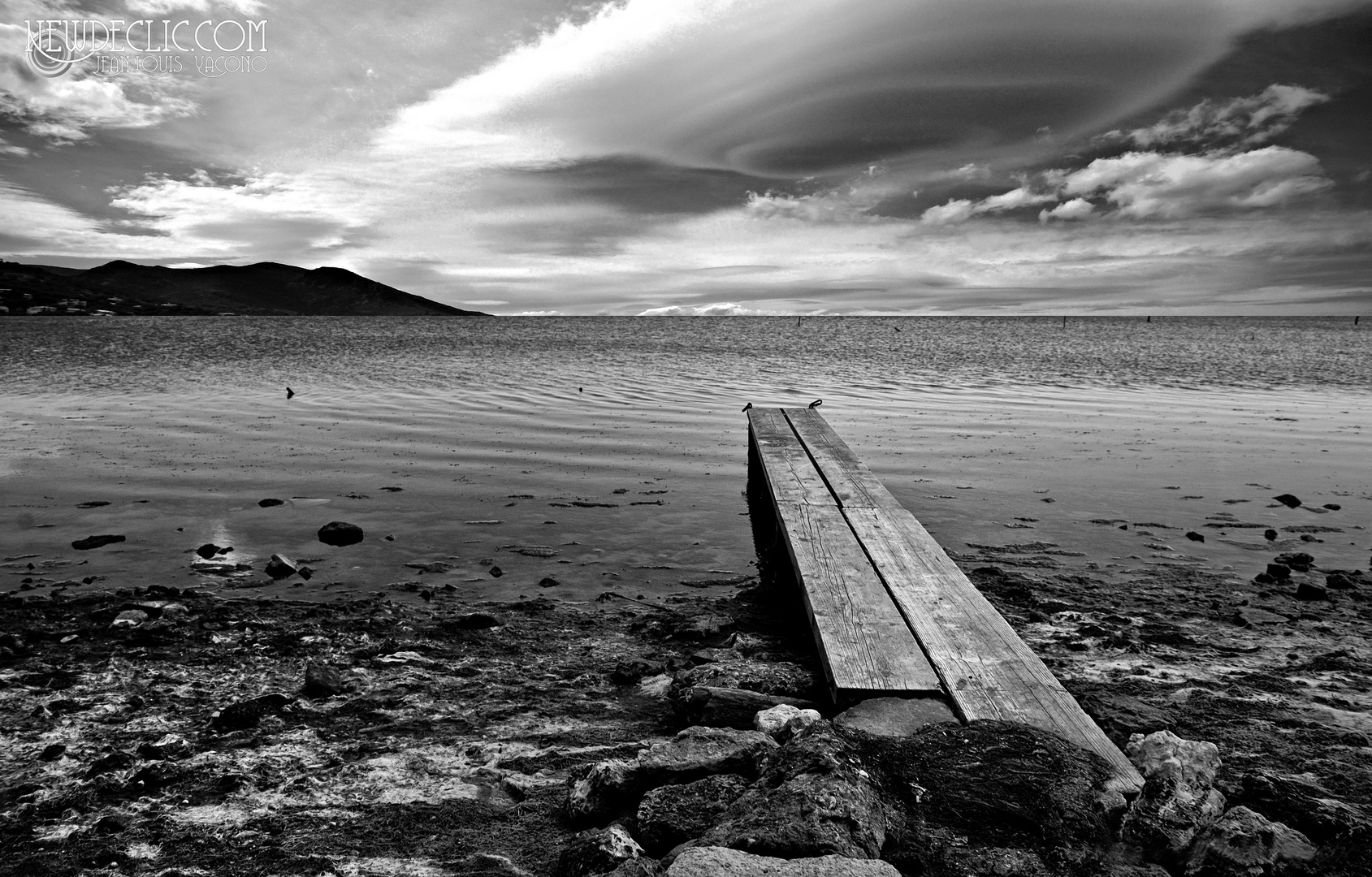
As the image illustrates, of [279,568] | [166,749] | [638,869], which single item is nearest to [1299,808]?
[638,869]

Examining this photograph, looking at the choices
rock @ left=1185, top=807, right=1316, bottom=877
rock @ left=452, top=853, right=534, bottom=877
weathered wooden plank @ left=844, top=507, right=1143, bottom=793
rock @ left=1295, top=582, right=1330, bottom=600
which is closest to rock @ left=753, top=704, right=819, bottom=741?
weathered wooden plank @ left=844, top=507, right=1143, bottom=793

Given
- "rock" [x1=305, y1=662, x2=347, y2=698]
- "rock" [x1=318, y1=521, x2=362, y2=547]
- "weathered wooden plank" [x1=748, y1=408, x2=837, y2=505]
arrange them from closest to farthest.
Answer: "rock" [x1=305, y1=662, x2=347, y2=698]
"weathered wooden plank" [x1=748, y1=408, x2=837, y2=505]
"rock" [x1=318, y1=521, x2=362, y2=547]

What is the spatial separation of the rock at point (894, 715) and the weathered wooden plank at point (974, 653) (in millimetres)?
104

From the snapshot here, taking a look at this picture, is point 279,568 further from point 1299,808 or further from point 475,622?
point 1299,808

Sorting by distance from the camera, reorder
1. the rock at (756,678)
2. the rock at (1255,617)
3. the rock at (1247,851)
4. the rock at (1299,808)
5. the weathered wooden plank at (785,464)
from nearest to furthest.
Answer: the rock at (1247,851) → the rock at (1299,808) → the rock at (756,678) → the rock at (1255,617) → the weathered wooden plank at (785,464)

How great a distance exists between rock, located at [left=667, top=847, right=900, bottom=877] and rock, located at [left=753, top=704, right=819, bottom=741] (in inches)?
43.2

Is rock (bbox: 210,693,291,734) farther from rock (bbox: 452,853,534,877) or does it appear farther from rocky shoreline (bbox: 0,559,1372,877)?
rock (bbox: 452,853,534,877)

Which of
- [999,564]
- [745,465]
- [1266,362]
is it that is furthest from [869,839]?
[1266,362]

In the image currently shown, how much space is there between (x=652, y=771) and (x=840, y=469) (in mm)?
5603

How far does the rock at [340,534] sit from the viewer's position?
760cm

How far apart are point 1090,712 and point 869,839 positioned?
2386mm

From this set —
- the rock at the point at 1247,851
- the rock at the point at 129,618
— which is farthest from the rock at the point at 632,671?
the rock at the point at 129,618

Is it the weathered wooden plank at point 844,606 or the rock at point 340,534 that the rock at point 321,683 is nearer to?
the weathered wooden plank at point 844,606

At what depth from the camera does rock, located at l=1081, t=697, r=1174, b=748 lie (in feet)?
13.4
